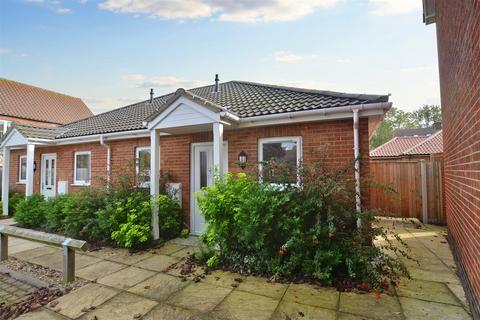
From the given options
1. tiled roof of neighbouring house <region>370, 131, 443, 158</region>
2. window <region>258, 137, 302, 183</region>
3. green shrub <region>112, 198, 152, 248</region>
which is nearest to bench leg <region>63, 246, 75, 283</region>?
green shrub <region>112, 198, 152, 248</region>

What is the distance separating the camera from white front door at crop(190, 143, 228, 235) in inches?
284

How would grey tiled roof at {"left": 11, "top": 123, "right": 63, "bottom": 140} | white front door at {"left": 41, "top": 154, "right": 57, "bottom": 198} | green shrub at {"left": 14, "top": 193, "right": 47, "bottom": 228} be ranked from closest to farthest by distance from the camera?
green shrub at {"left": 14, "top": 193, "right": 47, "bottom": 228} < grey tiled roof at {"left": 11, "top": 123, "right": 63, "bottom": 140} < white front door at {"left": 41, "top": 154, "right": 57, "bottom": 198}

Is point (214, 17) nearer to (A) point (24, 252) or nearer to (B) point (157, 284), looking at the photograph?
(B) point (157, 284)

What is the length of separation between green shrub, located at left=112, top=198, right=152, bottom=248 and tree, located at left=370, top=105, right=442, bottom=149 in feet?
153

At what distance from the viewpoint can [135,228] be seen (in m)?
5.97

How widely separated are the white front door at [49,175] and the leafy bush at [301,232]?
9456 millimetres

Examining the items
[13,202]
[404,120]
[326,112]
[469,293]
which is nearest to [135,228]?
[326,112]

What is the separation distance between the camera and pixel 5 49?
991 cm

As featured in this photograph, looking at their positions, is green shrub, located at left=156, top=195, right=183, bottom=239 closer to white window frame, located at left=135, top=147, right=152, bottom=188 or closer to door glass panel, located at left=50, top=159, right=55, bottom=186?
white window frame, located at left=135, top=147, right=152, bottom=188

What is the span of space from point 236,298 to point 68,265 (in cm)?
307

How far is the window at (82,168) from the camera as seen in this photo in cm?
979

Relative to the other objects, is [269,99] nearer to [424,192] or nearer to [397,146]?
[424,192]

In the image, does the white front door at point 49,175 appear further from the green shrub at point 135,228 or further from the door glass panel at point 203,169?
the door glass panel at point 203,169

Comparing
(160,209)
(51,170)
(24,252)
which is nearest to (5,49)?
(51,170)
